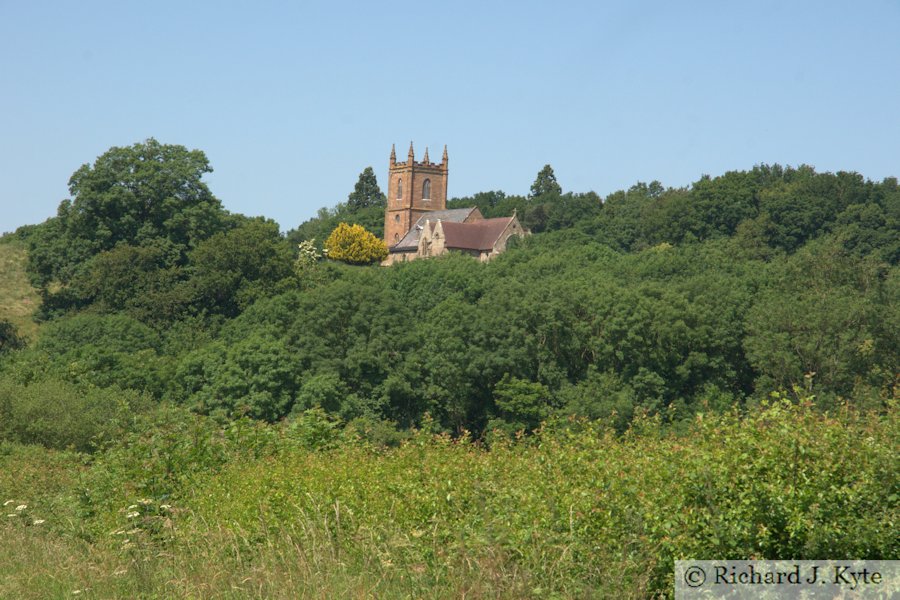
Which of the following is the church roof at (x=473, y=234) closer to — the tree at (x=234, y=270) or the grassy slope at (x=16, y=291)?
the tree at (x=234, y=270)

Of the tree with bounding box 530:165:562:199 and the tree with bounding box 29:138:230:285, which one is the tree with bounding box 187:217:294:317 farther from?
the tree with bounding box 530:165:562:199

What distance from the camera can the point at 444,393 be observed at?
44469mm

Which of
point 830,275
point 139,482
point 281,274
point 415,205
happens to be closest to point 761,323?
point 830,275

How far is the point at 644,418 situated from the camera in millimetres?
12477

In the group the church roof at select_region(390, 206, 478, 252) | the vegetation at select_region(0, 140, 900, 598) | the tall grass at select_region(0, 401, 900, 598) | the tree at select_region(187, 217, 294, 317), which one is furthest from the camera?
the church roof at select_region(390, 206, 478, 252)

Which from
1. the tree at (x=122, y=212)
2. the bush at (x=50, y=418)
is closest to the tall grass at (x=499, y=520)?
the bush at (x=50, y=418)

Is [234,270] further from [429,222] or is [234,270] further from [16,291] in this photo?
[429,222]

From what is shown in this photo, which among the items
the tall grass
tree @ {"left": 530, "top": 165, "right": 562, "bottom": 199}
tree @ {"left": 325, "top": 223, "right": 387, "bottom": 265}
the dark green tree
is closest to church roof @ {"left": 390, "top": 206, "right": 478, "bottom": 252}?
tree @ {"left": 325, "top": 223, "right": 387, "bottom": 265}

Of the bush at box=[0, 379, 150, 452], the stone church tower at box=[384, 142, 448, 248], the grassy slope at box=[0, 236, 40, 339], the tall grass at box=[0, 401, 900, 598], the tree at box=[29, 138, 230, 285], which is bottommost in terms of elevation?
the bush at box=[0, 379, 150, 452]

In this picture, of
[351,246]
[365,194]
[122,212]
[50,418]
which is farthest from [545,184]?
[50,418]

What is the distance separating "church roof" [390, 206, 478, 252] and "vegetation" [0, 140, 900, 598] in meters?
3.32

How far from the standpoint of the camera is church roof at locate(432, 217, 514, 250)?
86438 millimetres

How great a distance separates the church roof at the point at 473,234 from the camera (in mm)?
86438

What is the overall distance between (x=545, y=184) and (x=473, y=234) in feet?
95.1
